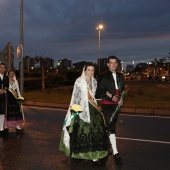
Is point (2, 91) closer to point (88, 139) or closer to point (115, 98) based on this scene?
point (88, 139)

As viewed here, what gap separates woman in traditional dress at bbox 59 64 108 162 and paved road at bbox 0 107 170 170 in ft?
0.87

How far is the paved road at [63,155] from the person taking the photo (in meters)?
6.47

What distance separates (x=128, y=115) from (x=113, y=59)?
24.2 feet

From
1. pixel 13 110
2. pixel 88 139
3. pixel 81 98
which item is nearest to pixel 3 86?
pixel 13 110

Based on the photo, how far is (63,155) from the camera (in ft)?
23.7

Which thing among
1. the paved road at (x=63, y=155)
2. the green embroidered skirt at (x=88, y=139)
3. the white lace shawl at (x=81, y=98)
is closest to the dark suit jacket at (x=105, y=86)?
the white lace shawl at (x=81, y=98)

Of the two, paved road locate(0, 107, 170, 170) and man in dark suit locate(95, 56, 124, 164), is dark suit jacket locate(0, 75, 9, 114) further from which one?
man in dark suit locate(95, 56, 124, 164)

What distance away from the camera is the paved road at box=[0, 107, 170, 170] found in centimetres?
647

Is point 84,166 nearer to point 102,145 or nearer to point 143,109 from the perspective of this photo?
point 102,145

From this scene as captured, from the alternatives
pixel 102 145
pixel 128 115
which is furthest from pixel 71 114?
pixel 128 115

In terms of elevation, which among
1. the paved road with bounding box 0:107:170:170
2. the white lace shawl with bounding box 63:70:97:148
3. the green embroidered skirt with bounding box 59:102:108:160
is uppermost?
the white lace shawl with bounding box 63:70:97:148

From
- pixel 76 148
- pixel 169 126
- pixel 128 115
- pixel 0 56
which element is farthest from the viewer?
pixel 0 56

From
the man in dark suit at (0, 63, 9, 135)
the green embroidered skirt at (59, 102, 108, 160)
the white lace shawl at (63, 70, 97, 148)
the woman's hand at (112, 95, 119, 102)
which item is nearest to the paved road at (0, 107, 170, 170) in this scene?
the green embroidered skirt at (59, 102, 108, 160)

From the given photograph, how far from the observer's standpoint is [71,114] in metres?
6.54
